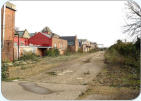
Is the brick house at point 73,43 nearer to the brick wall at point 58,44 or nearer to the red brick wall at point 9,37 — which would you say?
the brick wall at point 58,44

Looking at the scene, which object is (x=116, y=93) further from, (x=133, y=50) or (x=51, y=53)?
(x=51, y=53)

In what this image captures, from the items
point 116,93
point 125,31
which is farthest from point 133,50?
point 116,93

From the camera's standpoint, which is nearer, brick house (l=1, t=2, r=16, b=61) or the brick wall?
brick house (l=1, t=2, r=16, b=61)

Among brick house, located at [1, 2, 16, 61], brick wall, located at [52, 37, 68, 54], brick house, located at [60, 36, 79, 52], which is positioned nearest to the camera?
brick house, located at [1, 2, 16, 61]

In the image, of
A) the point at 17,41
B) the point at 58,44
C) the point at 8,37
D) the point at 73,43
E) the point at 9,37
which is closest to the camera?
the point at 8,37

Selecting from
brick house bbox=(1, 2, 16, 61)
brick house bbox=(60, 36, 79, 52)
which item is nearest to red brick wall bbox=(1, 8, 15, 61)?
brick house bbox=(1, 2, 16, 61)

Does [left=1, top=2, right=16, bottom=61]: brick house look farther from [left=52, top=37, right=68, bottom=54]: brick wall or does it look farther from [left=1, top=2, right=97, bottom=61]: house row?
[left=52, top=37, right=68, bottom=54]: brick wall

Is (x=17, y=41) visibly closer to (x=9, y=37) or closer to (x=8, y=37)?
(x=9, y=37)

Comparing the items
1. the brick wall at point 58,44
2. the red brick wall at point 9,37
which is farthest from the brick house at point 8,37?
the brick wall at point 58,44

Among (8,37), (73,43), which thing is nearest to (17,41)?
(8,37)

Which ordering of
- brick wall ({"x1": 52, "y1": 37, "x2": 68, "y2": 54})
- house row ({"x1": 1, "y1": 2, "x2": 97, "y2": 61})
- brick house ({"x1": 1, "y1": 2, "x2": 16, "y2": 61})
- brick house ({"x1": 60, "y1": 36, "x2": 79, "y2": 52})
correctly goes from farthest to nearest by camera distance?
brick house ({"x1": 60, "y1": 36, "x2": 79, "y2": 52}), brick wall ({"x1": 52, "y1": 37, "x2": 68, "y2": 54}), brick house ({"x1": 1, "y1": 2, "x2": 16, "y2": 61}), house row ({"x1": 1, "y1": 2, "x2": 97, "y2": 61})

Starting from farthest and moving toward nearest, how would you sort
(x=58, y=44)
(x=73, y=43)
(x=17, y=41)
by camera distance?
(x=73, y=43)
(x=58, y=44)
(x=17, y=41)

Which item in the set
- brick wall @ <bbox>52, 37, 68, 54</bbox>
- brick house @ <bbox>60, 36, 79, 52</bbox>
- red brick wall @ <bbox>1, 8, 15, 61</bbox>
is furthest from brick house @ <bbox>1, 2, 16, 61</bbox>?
brick house @ <bbox>60, 36, 79, 52</bbox>

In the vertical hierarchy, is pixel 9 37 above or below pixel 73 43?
below
